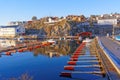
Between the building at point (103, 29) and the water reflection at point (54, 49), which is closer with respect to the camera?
the water reflection at point (54, 49)

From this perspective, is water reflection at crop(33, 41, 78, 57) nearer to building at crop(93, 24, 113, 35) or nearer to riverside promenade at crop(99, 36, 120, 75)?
riverside promenade at crop(99, 36, 120, 75)

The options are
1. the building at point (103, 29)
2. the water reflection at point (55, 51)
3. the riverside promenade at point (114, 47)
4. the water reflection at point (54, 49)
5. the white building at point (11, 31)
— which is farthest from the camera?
the white building at point (11, 31)

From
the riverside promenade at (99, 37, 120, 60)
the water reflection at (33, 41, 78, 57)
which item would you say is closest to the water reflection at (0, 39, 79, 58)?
the water reflection at (33, 41, 78, 57)

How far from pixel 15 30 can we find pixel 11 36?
13.3 feet

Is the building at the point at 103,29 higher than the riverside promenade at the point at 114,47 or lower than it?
higher

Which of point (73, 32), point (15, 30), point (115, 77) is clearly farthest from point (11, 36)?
point (115, 77)

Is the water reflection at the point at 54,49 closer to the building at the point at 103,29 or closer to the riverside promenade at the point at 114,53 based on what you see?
the riverside promenade at the point at 114,53

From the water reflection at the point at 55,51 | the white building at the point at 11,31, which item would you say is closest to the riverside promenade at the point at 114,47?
the water reflection at the point at 55,51

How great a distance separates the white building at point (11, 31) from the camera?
140262mm

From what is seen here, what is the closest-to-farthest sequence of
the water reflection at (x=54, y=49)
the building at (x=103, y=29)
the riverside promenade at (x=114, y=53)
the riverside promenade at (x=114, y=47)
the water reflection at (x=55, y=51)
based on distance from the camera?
1. the riverside promenade at (x=114, y=53)
2. the riverside promenade at (x=114, y=47)
3. the water reflection at (x=55, y=51)
4. the water reflection at (x=54, y=49)
5. the building at (x=103, y=29)

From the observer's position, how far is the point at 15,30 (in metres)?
140

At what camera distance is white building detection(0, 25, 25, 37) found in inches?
5522

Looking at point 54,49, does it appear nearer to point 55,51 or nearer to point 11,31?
point 55,51

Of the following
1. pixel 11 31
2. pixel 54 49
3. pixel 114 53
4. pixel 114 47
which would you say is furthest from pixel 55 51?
pixel 11 31
